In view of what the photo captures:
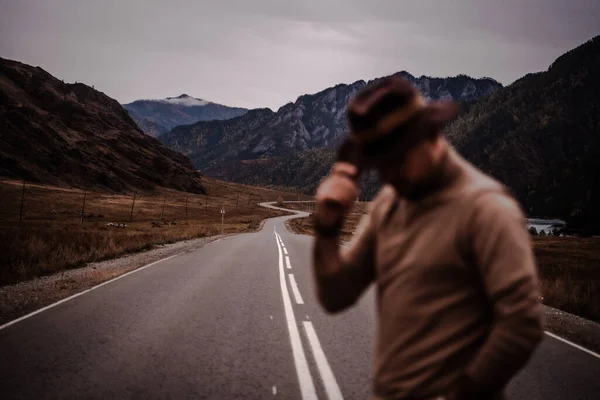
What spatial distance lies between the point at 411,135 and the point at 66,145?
11037cm

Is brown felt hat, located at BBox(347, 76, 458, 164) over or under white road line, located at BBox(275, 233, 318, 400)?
over

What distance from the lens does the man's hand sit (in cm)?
140

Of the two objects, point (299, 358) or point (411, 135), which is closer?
point (411, 135)

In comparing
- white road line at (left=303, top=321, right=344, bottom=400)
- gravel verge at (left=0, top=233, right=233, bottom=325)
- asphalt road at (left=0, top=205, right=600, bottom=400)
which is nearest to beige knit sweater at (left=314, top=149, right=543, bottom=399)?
white road line at (left=303, top=321, right=344, bottom=400)

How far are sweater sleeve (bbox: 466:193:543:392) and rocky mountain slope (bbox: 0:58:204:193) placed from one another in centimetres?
9311

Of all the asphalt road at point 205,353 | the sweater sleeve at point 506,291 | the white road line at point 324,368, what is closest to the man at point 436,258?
the sweater sleeve at point 506,291

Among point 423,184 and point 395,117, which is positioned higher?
point 395,117

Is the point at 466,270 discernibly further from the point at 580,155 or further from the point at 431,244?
the point at 580,155

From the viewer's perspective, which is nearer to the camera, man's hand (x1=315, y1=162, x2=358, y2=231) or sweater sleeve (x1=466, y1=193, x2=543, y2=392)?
sweater sleeve (x1=466, y1=193, x2=543, y2=392)

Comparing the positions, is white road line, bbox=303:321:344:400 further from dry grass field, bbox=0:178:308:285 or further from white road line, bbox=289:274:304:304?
dry grass field, bbox=0:178:308:285

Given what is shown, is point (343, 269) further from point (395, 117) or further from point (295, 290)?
point (295, 290)

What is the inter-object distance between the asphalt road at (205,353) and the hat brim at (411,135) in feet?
10.6

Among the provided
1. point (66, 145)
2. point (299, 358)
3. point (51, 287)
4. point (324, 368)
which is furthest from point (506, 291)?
point (66, 145)

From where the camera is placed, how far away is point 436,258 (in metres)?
1.24
